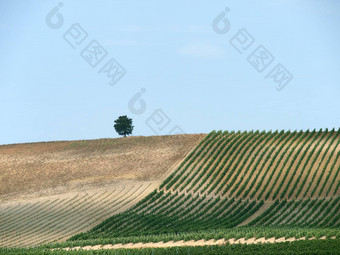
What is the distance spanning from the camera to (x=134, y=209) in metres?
63.3

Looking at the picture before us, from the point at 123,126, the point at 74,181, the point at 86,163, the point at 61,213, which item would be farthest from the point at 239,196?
the point at 123,126

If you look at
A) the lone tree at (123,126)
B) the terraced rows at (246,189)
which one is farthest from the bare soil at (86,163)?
the lone tree at (123,126)

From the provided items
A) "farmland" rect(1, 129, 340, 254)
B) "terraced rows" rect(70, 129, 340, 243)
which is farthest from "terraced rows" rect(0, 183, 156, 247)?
"terraced rows" rect(70, 129, 340, 243)

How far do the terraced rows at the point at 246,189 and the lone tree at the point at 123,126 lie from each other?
22.0 m

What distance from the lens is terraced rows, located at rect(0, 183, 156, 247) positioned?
59.0m

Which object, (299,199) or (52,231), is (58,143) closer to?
(52,231)

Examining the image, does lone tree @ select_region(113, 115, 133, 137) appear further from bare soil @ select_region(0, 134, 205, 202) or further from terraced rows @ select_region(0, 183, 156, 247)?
terraced rows @ select_region(0, 183, 156, 247)

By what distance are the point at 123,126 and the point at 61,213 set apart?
34.2 m

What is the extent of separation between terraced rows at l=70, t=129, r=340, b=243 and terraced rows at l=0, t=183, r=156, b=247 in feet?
5.57

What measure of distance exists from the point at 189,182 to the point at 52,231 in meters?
14.8

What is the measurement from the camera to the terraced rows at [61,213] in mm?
59031

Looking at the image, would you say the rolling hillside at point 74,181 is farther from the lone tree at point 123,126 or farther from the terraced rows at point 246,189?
the lone tree at point 123,126

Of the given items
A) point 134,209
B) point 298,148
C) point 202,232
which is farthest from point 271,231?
point 298,148

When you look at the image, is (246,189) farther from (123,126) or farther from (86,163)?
(123,126)
